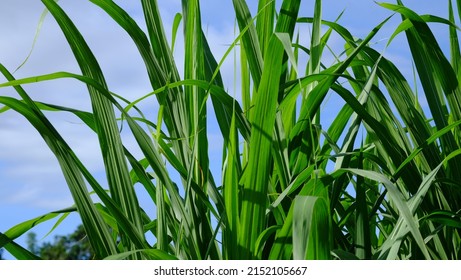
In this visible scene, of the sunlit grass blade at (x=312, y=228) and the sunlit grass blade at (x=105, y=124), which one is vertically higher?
the sunlit grass blade at (x=105, y=124)

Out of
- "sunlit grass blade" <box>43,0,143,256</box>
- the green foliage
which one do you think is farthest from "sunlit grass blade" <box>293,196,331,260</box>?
"sunlit grass blade" <box>43,0,143,256</box>

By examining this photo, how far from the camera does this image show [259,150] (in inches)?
31.3

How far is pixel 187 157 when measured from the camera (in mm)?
904

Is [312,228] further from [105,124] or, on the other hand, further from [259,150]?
[105,124]

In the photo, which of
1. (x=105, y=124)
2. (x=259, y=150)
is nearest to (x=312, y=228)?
(x=259, y=150)

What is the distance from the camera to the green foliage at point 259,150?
0.79m

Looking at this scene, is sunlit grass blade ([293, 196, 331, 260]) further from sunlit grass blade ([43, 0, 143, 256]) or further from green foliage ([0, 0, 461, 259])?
sunlit grass blade ([43, 0, 143, 256])

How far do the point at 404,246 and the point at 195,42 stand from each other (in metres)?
0.50

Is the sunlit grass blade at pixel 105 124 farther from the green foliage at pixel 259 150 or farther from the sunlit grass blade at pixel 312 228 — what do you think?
the sunlit grass blade at pixel 312 228

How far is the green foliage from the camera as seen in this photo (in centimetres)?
79

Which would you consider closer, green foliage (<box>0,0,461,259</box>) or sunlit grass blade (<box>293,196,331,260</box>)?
sunlit grass blade (<box>293,196,331,260</box>)

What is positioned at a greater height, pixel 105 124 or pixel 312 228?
pixel 105 124

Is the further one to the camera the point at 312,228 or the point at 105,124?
the point at 105,124

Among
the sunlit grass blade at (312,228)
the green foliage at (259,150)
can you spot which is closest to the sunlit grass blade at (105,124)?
the green foliage at (259,150)
